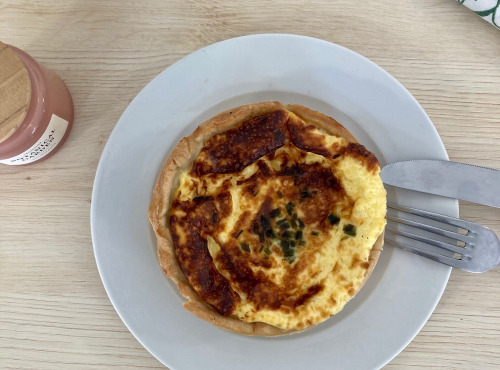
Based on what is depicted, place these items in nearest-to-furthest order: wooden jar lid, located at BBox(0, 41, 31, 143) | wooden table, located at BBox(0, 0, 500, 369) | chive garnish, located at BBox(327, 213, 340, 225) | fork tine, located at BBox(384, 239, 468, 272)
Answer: wooden jar lid, located at BBox(0, 41, 31, 143), chive garnish, located at BBox(327, 213, 340, 225), fork tine, located at BBox(384, 239, 468, 272), wooden table, located at BBox(0, 0, 500, 369)

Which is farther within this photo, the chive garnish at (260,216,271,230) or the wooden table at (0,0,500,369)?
the wooden table at (0,0,500,369)

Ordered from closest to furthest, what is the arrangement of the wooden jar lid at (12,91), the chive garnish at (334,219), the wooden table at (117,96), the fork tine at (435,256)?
the wooden jar lid at (12,91) → the chive garnish at (334,219) → the fork tine at (435,256) → the wooden table at (117,96)

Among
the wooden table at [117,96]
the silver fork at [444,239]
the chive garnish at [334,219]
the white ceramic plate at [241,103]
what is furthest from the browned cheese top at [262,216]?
the wooden table at [117,96]

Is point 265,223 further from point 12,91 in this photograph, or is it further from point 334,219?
point 12,91

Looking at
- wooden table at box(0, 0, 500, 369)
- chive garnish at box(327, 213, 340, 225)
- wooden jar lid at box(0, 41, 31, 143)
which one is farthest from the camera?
wooden table at box(0, 0, 500, 369)

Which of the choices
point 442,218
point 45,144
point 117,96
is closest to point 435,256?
point 442,218

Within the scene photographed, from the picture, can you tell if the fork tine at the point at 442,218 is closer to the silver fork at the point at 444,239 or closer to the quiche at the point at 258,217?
the silver fork at the point at 444,239

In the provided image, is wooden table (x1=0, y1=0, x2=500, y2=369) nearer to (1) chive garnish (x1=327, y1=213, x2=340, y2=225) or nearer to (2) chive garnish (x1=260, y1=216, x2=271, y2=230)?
(1) chive garnish (x1=327, y1=213, x2=340, y2=225)

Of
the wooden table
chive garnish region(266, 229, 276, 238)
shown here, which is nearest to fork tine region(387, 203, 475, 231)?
the wooden table
